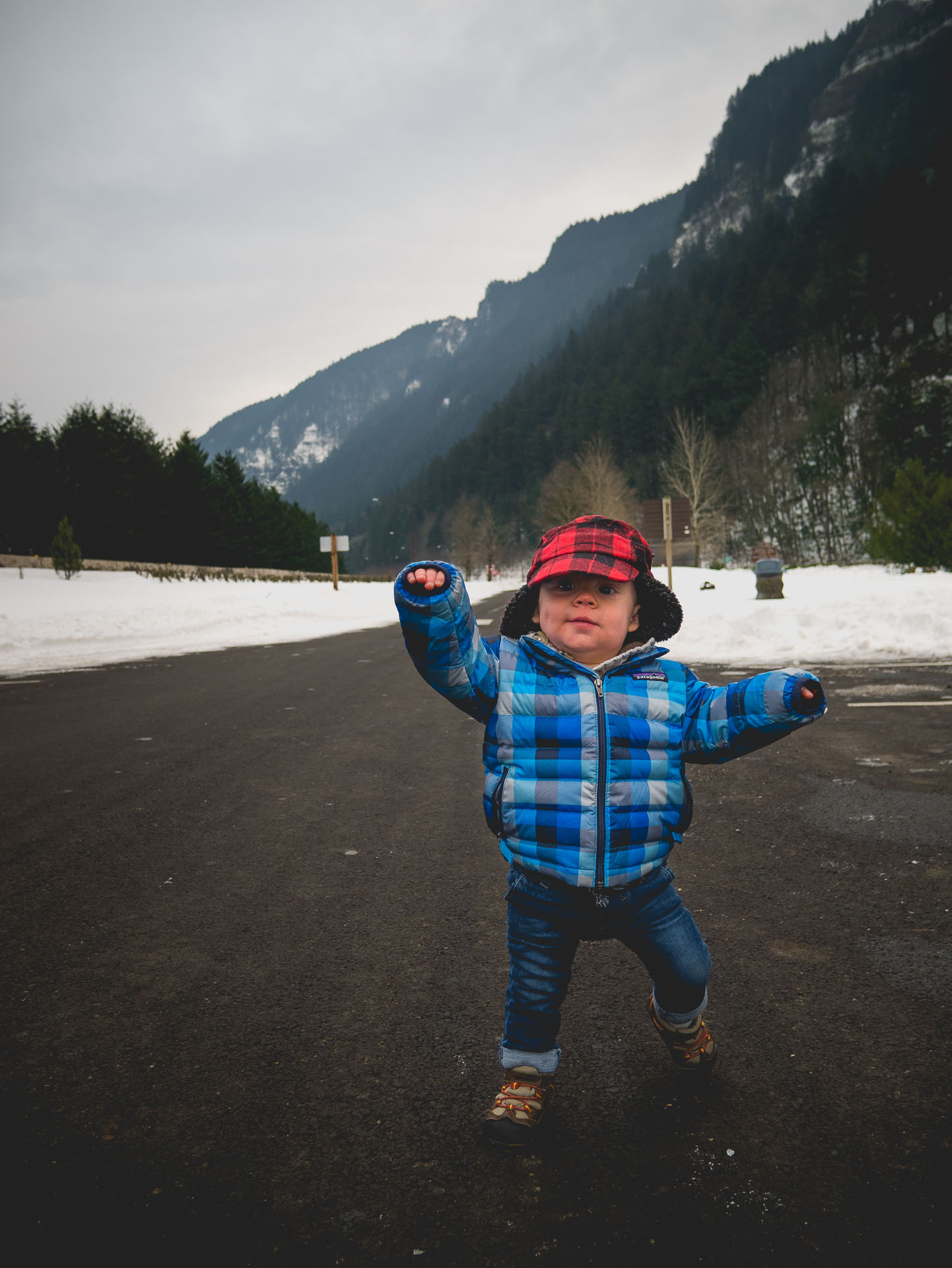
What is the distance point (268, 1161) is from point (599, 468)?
5847 cm

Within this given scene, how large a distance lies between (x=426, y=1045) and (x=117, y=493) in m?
44.3

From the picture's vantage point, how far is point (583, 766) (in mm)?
1910

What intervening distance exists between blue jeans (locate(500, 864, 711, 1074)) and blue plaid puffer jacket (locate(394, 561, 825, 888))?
0.06 m

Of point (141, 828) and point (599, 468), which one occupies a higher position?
point (599, 468)

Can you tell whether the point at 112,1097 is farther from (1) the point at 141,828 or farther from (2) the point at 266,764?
(2) the point at 266,764

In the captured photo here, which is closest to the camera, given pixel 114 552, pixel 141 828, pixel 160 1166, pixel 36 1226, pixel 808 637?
pixel 36 1226

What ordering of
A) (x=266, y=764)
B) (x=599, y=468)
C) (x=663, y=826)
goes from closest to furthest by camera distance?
1. (x=663, y=826)
2. (x=266, y=764)
3. (x=599, y=468)

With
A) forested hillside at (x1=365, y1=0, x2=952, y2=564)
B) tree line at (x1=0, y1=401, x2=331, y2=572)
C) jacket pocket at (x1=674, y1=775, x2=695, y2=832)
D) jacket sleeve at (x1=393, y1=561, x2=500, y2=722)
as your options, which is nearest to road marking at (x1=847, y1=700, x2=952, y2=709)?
jacket pocket at (x1=674, y1=775, x2=695, y2=832)

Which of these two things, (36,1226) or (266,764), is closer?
(36,1226)

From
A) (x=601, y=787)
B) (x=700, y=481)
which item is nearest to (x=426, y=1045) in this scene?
(x=601, y=787)

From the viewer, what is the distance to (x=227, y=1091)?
1998 mm

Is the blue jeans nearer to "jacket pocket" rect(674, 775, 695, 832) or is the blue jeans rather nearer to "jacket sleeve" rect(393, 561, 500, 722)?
"jacket pocket" rect(674, 775, 695, 832)

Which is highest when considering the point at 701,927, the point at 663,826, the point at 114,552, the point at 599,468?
the point at 599,468

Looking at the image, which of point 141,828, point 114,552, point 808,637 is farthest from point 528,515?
point 141,828
